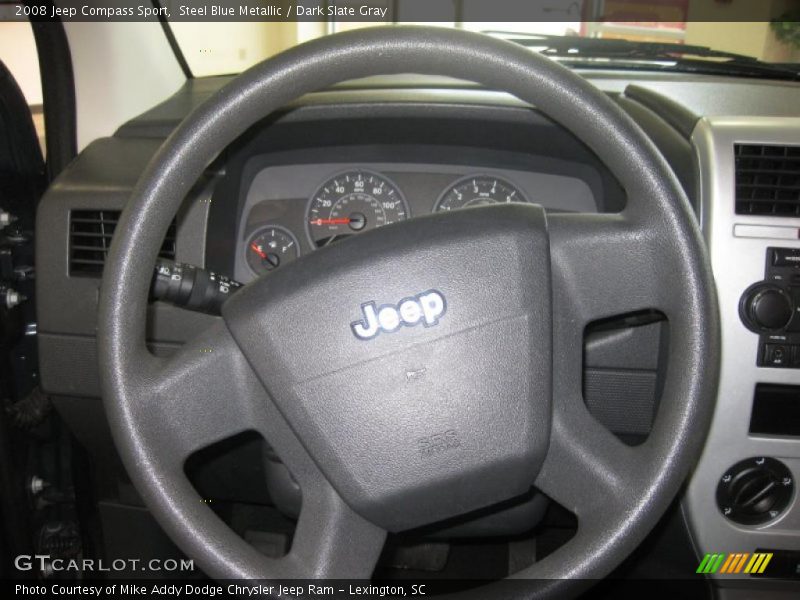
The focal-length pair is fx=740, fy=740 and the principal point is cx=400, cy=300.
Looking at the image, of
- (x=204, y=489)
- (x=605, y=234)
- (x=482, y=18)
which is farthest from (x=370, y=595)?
(x=482, y=18)

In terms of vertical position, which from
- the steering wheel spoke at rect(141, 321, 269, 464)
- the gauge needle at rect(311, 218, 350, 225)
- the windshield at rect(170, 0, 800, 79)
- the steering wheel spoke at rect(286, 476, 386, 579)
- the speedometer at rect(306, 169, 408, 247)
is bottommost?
the steering wheel spoke at rect(286, 476, 386, 579)

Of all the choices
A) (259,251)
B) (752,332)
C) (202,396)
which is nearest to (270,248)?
(259,251)

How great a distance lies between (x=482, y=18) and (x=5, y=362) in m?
1.16

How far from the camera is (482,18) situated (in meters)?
1.54

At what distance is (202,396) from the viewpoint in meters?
0.86

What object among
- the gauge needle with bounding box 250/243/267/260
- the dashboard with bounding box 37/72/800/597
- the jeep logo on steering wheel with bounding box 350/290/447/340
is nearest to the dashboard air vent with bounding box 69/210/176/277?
the dashboard with bounding box 37/72/800/597

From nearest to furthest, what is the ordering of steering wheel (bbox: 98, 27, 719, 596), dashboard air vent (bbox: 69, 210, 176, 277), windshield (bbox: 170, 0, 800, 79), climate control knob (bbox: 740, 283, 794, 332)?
1. steering wheel (bbox: 98, 27, 719, 596)
2. climate control knob (bbox: 740, 283, 794, 332)
3. dashboard air vent (bbox: 69, 210, 176, 277)
4. windshield (bbox: 170, 0, 800, 79)

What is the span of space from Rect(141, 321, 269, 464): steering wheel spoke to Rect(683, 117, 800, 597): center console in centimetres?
67

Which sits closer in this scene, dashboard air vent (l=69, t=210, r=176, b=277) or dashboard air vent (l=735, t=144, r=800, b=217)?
dashboard air vent (l=735, t=144, r=800, b=217)

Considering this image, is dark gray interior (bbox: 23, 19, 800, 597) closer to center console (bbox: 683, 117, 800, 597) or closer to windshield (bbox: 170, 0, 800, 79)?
center console (bbox: 683, 117, 800, 597)

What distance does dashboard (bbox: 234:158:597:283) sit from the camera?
1309mm

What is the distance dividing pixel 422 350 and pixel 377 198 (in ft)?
1.79

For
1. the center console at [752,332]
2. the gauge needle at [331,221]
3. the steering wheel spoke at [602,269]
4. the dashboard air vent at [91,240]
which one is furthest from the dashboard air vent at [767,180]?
the dashboard air vent at [91,240]

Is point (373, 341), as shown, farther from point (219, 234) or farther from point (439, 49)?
point (219, 234)
